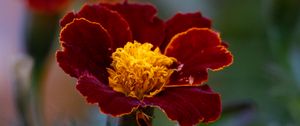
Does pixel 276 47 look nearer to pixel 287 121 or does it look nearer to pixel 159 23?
pixel 287 121

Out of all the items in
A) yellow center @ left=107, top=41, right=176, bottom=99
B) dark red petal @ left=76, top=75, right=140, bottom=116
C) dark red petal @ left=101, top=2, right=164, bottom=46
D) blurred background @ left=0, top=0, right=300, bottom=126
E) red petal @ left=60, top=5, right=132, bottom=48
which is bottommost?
dark red petal @ left=76, top=75, right=140, bottom=116

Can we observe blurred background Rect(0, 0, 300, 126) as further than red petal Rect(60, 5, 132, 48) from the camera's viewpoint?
Yes

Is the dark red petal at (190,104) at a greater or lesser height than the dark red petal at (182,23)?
lesser

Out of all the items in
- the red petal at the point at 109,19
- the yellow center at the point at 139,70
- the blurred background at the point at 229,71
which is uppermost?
the blurred background at the point at 229,71

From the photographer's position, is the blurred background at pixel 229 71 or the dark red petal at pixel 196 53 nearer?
the dark red petal at pixel 196 53

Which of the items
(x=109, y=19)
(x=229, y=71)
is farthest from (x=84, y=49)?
(x=229, y=71)
